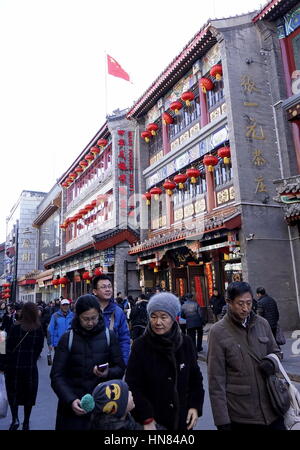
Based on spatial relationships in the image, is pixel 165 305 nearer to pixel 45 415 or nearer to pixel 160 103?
pixel 45 415

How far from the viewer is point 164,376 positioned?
8.29 feet

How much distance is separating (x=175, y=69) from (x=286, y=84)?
568 cm

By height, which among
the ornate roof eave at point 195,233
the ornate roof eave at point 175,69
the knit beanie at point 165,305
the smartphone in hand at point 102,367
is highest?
the ornate roof eave at point 175,69

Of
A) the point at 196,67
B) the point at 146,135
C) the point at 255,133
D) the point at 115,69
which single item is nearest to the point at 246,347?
the point at 255,133

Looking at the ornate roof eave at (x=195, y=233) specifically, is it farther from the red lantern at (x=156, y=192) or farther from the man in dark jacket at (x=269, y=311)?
the man in dark jacket at (x=269, y=311)

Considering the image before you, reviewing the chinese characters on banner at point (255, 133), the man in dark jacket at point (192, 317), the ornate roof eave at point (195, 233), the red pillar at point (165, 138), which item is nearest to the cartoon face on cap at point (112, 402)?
the man in dark jacket at point (192, 317)

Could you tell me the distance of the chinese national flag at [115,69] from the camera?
22.2 meters

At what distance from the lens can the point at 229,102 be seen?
14398mm

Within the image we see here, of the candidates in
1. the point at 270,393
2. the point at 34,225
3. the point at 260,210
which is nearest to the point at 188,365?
the point at 270,393

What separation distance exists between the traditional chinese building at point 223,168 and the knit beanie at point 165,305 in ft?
34.5

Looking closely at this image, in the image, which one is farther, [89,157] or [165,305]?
[89,157]

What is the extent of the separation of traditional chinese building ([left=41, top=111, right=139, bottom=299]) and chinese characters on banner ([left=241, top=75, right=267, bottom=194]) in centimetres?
899

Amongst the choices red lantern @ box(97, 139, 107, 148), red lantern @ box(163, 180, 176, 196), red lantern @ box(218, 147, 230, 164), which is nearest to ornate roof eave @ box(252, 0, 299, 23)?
red lantern @ box(218, 147, 230, 164)

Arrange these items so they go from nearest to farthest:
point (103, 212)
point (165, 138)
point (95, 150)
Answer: point (165, 138), point (103, 212), point (95, 150)
